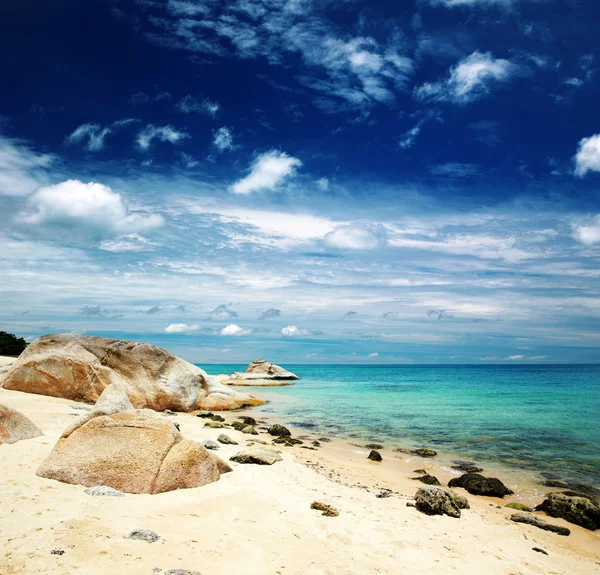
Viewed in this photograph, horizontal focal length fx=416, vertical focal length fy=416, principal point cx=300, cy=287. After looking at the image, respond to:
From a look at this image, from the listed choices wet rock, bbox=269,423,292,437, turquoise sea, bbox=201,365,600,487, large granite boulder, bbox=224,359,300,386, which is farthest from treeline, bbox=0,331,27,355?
wet rock, bbox=269,423,292,437

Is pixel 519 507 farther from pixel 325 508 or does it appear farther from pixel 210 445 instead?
pixel 210 445

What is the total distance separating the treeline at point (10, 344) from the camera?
56.0 metres

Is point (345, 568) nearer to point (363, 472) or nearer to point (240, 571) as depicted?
point (240, 571)

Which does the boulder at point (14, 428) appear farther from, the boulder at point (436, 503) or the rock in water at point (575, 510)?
the rock in water at point (575, 510)

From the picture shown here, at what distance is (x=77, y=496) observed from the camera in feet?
24.3

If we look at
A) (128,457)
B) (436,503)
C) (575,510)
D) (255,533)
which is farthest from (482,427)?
(128,457)

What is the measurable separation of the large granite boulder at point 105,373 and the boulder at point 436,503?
16691 mm

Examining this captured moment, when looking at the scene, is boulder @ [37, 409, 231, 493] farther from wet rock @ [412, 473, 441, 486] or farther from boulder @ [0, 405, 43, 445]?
wet rock @ [412, 473, 441, 486]

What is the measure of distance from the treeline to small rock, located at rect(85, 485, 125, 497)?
59.8 m

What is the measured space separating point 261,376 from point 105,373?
2059 inches

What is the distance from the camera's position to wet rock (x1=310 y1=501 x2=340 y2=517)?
8414 millimetres

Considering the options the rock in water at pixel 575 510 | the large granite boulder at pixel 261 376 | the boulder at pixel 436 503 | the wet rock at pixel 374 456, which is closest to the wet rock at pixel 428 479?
the wet rock at pixel 374 456

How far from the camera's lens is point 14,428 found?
1046 cm

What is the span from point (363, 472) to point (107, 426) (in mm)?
9410
